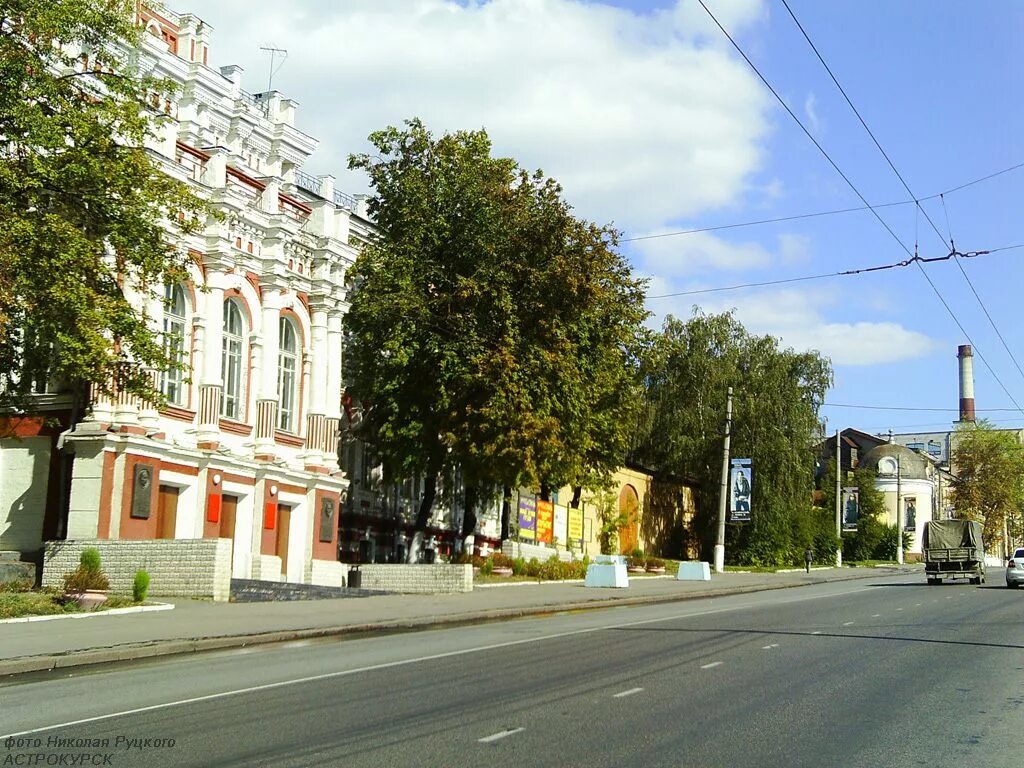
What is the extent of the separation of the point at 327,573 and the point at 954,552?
25.9 metres

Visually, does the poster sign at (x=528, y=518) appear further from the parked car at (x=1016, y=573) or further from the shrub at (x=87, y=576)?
the shrub at (x=87, y=576)

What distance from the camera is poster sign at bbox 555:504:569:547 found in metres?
49.7

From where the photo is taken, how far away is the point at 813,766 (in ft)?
26.6

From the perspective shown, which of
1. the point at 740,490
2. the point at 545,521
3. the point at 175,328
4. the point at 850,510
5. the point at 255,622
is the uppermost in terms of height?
the point at 175,328

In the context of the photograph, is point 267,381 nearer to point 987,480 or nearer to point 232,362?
point 232,362

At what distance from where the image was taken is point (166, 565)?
24.8 meters

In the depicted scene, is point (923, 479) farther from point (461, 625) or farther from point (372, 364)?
point (461, 625)

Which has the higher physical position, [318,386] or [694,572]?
[318,386]

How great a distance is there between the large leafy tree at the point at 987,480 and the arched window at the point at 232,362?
7795 cm

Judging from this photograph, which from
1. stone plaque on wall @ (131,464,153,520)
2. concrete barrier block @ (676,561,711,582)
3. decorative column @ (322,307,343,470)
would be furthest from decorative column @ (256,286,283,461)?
concrete barrier block @ (676,561,711,582)

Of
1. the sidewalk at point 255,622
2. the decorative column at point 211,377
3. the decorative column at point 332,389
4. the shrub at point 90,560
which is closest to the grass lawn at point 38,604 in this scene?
the sidewalk at point 255,622

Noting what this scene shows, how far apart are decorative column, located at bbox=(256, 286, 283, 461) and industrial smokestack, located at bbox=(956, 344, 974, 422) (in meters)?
96.2

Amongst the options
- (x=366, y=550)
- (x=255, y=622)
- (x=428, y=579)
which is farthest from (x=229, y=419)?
(x=255, y=622)

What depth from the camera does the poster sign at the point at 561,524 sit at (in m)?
49.7
